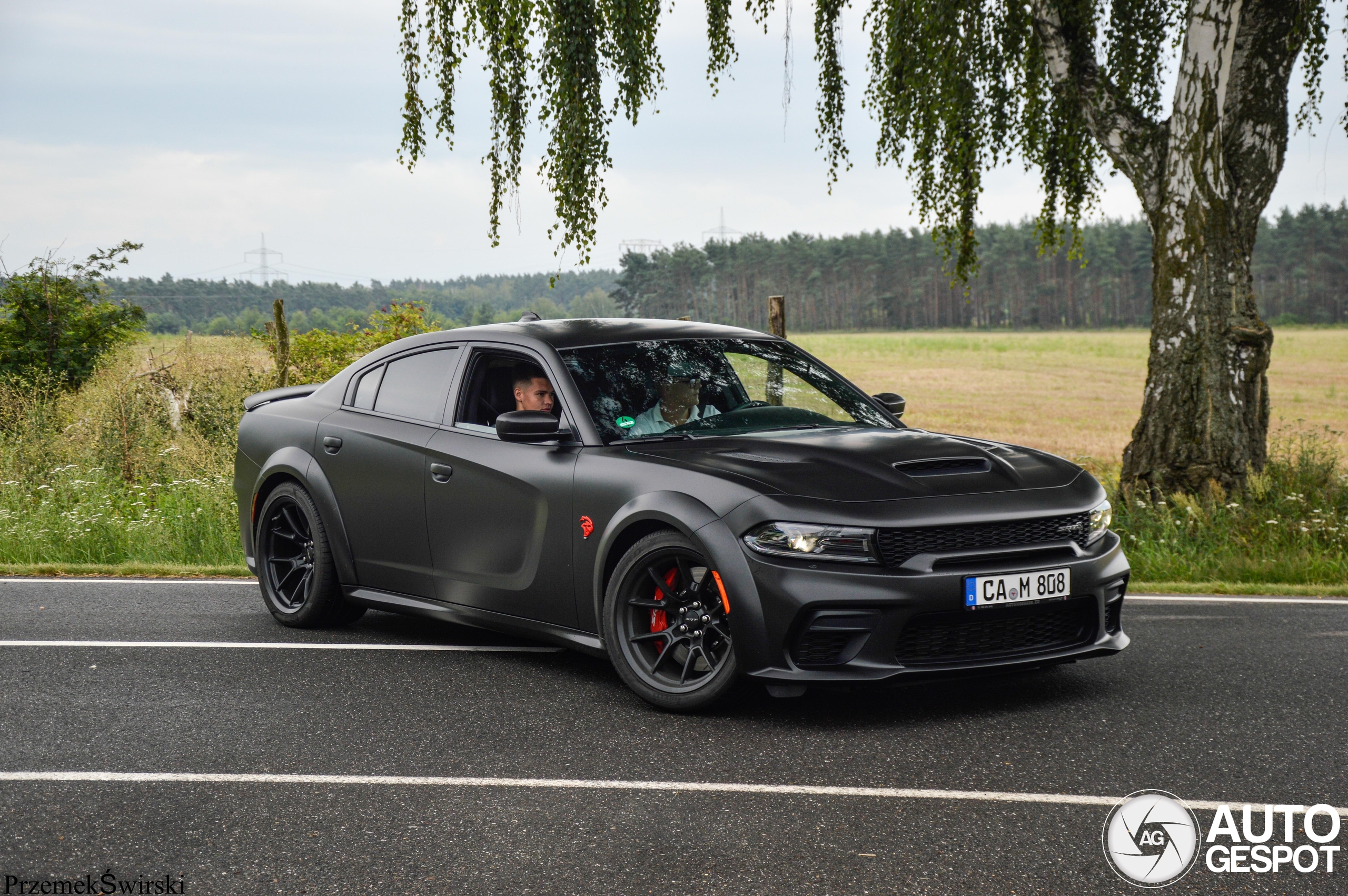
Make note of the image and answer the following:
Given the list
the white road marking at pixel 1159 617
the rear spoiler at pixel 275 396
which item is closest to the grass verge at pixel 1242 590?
the white road marking at pixel 1159 617

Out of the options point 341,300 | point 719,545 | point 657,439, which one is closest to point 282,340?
point 657,439

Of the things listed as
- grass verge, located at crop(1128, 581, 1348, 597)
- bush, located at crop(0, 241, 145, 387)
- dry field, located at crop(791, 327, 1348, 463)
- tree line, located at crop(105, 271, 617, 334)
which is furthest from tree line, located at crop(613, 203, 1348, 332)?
grass verge, located at crop(1128, 581, 1348, 597)

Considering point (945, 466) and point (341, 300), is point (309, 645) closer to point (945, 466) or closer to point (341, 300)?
point (945, 466)

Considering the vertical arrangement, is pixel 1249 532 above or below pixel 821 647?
below

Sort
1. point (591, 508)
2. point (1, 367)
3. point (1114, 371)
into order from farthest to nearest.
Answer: point (1114, 371) < point (1, 367) < point (591, 508)

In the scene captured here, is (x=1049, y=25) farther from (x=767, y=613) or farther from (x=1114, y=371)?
(x=1114, y=371)

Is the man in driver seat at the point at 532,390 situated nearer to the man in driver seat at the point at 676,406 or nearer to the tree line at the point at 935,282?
the man in driver seat at the point at 676,406

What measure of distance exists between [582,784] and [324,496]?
3.32m

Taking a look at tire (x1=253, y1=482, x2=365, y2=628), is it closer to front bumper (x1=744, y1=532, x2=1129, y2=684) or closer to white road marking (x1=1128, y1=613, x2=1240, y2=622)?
front bumper (x1=744, y1=532, x2=1129, y2=684)

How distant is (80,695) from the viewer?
6012 mm

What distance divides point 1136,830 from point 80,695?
4713 mm

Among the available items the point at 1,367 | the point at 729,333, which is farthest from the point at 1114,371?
the point at 729,333

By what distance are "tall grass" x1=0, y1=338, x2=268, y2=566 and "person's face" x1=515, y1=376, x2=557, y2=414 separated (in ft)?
17.5

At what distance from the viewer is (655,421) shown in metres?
6.00
